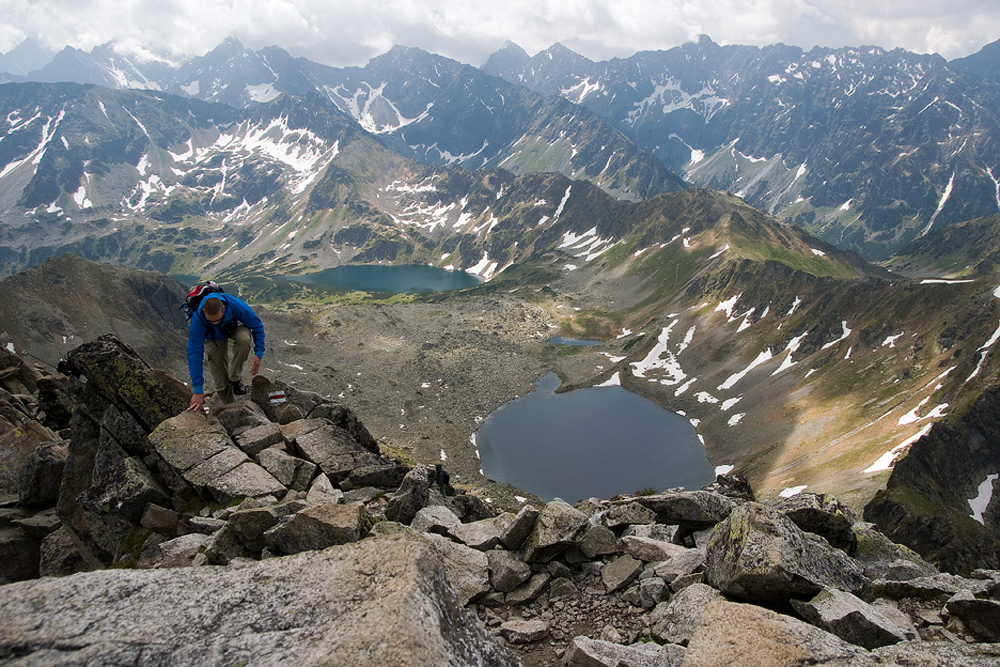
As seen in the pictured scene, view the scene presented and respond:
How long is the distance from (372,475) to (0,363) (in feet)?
108

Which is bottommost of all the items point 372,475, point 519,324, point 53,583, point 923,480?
point 519,324

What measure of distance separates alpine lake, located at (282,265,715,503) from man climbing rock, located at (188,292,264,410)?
73204 millimetres

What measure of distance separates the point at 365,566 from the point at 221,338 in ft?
38.3

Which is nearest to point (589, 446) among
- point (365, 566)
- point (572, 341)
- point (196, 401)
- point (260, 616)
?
point (572, 341)

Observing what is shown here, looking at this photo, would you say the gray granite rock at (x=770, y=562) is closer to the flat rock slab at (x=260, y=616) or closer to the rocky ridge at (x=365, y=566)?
the rocky ridge at (x=365, y=566)

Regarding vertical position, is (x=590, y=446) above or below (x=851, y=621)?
below

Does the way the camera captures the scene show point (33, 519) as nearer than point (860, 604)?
No

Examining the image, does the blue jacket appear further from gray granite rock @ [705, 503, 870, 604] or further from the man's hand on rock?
gray granite rock @ [705, 503, 870, 604]

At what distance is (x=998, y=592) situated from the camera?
41.0 feet

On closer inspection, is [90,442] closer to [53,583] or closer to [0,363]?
[53,583]

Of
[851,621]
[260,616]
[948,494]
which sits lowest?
[948,494]

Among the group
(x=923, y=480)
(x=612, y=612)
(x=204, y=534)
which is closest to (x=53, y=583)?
(x=204, y=534)

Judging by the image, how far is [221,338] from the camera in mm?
16047

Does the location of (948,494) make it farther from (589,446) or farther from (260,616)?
(260,616)
